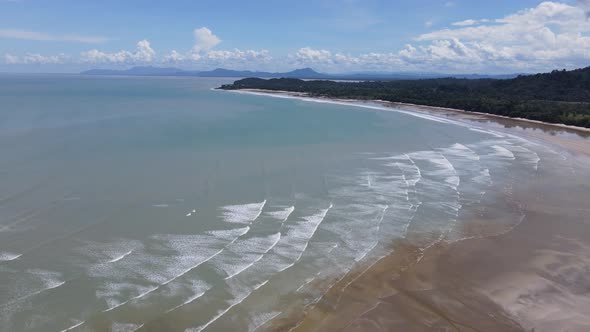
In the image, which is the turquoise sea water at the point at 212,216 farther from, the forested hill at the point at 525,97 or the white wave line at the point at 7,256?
the forested hill at the point at 525,97

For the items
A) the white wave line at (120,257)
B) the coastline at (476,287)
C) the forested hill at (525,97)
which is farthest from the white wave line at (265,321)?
the forested hill at (525,97)

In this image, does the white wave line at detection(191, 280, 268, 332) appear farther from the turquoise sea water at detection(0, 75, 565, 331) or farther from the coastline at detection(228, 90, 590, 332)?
the coastline at detection(228, 90, 590, 332)

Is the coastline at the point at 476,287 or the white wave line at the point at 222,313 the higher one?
the coastline at the point at 476,287

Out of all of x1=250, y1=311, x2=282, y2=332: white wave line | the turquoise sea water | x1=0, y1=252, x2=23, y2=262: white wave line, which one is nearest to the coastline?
x1=250, y1=311, x2=282, y2=332: white wave line

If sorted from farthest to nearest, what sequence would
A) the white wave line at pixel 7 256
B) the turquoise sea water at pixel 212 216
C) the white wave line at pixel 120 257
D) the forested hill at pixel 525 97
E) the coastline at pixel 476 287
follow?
the forested hill at pixel 525 97
the white wave line at pixel 120 257
the white wave line at pixel 7 256
the turquoise sea water at pixel 212 216
the coastline at pixel 476 287

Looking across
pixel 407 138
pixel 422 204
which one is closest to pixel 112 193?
pixel 422 204
